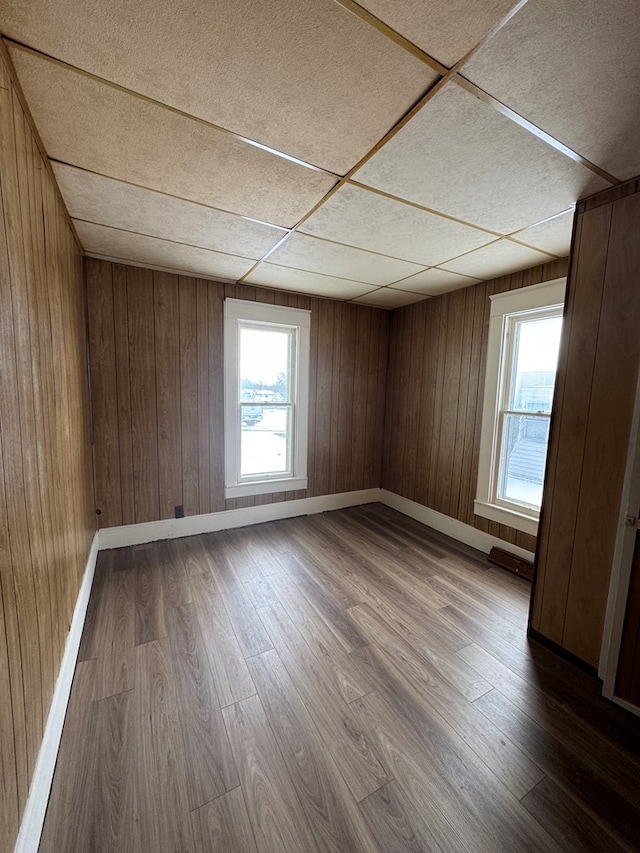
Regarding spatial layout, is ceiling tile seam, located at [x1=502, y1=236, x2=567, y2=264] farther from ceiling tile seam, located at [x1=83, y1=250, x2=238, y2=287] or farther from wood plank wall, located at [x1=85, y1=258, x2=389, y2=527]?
ceiling tile seam, located at [x1=83, y1=250, x2=238, y2=287]

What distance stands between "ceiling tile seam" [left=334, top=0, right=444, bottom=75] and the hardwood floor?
2415mm

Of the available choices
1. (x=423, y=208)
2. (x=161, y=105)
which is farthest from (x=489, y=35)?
(x=161, y=105)

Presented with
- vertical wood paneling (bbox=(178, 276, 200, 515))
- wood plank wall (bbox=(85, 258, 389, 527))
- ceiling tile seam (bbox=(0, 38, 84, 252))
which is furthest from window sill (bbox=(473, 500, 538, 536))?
ceiling tile seam (bbox=(0, 38, 84, 252))

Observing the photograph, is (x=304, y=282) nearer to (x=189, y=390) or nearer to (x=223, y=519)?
(x=189, y=390)

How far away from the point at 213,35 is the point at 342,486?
373 centimetres

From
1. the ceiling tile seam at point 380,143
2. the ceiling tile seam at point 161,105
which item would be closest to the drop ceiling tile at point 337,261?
the ceiling tile seam at point 380,143

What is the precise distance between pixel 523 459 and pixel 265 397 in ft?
8.15

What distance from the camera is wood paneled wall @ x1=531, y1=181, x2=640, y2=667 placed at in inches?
63.2

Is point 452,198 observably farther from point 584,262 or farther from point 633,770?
point 633,770

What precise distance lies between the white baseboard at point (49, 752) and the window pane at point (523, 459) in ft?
10.2

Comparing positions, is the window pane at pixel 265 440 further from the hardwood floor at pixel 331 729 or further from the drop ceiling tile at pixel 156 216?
the drop ceiling tile at pixel 156 216

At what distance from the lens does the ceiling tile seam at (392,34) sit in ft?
2.83

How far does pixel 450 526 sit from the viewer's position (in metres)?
3.38

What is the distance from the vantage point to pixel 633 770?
1.32 metres
